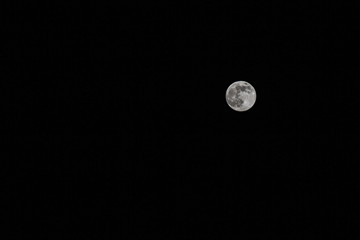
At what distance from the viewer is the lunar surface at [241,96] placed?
5.64 m

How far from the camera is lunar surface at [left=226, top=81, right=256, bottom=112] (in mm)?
5641

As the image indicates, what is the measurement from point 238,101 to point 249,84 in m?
0.38

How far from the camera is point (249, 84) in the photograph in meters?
5.70

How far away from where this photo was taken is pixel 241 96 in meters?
5.66

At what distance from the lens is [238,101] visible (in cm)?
568
